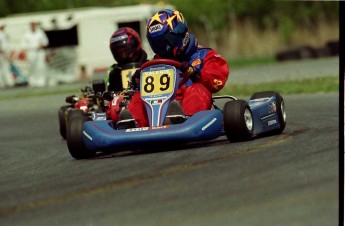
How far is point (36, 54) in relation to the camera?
27.9 meters

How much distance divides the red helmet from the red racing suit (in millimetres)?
1694

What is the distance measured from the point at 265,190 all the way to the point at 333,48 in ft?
75.1

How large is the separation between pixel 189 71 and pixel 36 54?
19.7 meters

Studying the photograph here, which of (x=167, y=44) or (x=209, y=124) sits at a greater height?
(x=167, y=44)

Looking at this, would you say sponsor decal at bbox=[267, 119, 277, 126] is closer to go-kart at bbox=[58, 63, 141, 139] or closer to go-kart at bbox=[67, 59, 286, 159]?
go-kart at bbox=[67, 59, 286, 159]

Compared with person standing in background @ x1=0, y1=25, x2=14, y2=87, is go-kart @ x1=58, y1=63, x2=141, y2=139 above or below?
above

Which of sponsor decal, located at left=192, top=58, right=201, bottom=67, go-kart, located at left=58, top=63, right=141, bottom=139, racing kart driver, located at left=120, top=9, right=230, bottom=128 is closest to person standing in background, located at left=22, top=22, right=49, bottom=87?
go-kart, located at left=58, top=63, right=141, bottom=139

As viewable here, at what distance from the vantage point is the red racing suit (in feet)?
27.8

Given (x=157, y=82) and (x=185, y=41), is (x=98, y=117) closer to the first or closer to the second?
(x=157, y=82)

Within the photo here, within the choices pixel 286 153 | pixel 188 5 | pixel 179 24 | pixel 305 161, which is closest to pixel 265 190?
pixel 305 161

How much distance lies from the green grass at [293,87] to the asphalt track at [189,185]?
6.78 m

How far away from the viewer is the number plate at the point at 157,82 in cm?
852

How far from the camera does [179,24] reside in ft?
29.5

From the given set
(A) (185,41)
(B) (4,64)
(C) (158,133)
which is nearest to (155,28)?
(A) (185,41)
